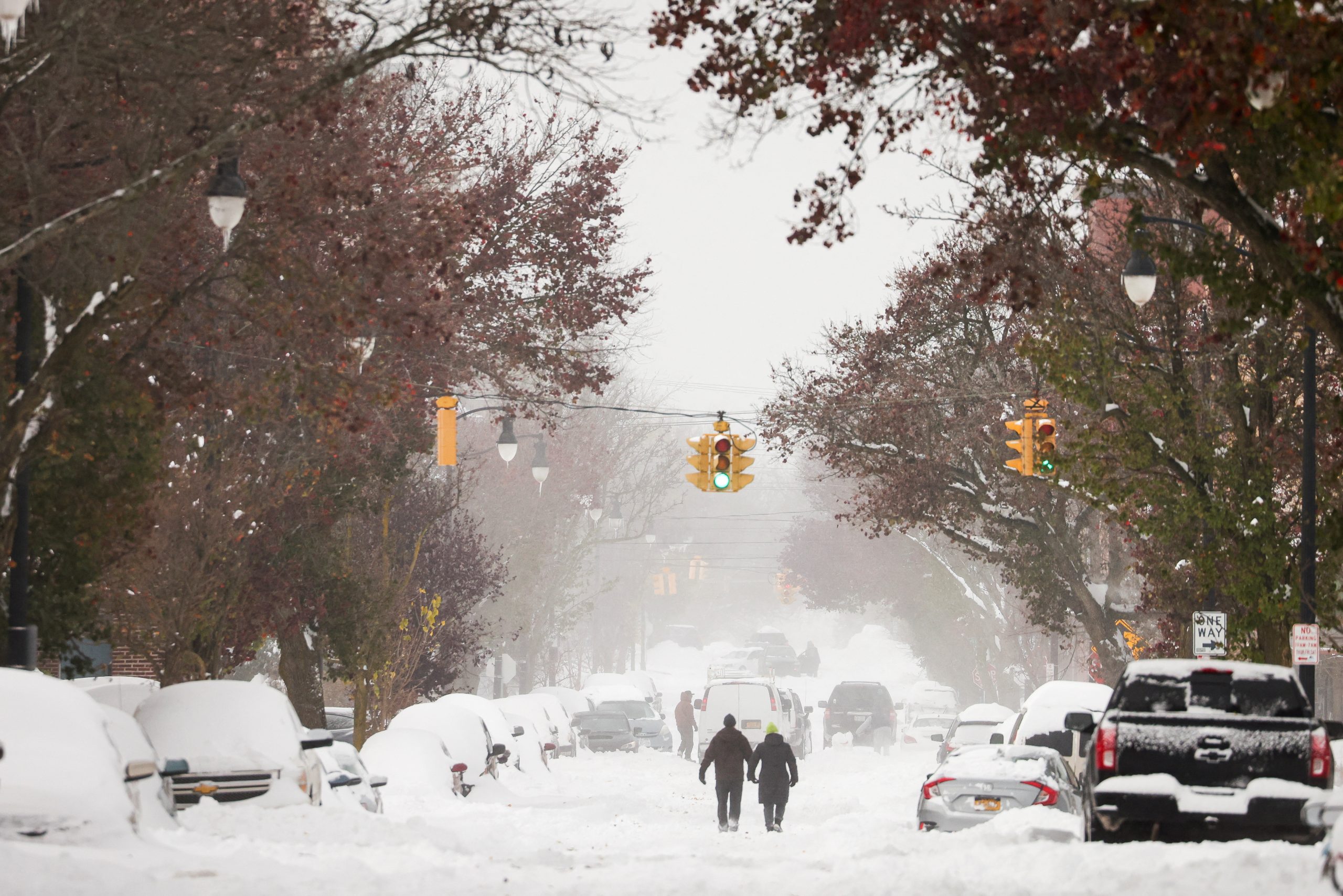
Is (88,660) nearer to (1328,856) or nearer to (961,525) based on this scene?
(1328,856)

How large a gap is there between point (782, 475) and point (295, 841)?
15227 cm

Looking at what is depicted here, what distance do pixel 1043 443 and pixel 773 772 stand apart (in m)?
7.65

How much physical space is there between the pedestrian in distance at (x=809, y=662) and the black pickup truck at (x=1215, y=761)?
7961 cm

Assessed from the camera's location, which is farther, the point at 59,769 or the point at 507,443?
the point at 507,443

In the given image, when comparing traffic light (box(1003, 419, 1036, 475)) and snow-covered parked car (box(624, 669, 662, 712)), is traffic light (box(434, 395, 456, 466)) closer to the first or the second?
traffic light (box(1003, 419, 1036, 475))

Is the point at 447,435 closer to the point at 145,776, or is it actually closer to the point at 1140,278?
the point at 1140,278

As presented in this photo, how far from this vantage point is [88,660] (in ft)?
64.3

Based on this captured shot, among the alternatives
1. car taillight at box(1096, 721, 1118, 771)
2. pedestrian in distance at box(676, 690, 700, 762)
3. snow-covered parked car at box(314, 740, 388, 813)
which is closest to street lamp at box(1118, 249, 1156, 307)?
car taillight at box(1096, 721, 1118, 771)

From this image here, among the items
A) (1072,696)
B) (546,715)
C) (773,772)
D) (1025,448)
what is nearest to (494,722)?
(773,772)

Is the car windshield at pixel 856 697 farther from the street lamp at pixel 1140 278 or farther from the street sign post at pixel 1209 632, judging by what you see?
the street lamp at pixel 1140 278

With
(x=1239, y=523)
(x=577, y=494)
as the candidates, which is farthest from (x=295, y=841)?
(x=577, y=494)

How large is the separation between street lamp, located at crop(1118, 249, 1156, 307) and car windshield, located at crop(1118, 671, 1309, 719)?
22.9 feet

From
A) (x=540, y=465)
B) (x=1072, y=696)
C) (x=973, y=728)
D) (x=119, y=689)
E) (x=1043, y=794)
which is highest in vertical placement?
(x=540, y=465)

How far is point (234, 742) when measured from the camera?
15.1 meters
